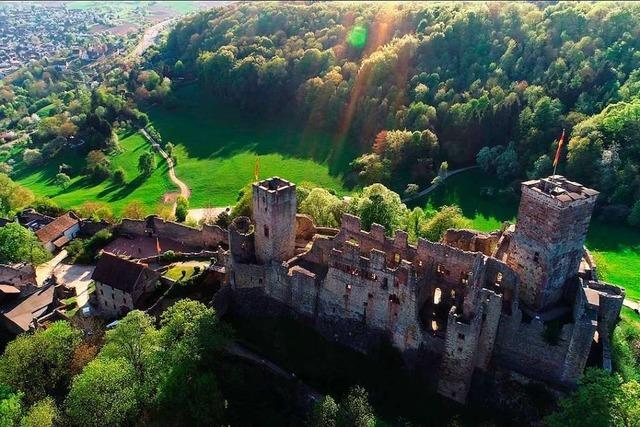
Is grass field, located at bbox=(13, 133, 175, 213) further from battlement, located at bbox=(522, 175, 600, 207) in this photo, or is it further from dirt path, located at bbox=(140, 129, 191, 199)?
battlement, located at bbox=(522, 175, 600, 207)

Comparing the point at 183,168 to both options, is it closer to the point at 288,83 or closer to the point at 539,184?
the point at 288,83

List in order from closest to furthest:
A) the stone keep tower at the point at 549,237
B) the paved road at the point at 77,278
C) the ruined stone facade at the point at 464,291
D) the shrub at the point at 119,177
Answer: the ruined stone facade at the point at 464,291 → the stone keep tower at the point at 549,237 → the paved road at the point at 77,278 → the shrub at the point at 119,177

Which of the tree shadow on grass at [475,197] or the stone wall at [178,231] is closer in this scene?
the stone wall at [178,231]

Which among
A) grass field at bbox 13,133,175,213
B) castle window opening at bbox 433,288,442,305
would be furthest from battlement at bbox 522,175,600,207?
grass field at bbox 13,133,175,213

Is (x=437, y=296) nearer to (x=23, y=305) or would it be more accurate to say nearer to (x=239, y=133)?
(x=23, y=305)

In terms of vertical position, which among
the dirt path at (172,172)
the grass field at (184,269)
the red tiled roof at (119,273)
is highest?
the red tiled roof at (119,273)

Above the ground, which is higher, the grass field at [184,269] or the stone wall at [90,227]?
the grass field at [184,269]

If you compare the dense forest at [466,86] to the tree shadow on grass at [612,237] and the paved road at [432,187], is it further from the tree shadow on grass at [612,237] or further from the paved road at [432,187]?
the tree shadow on grass at [612,237]

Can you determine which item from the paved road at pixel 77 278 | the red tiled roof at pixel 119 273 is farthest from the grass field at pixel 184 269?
the paved road at pixel 77 278
